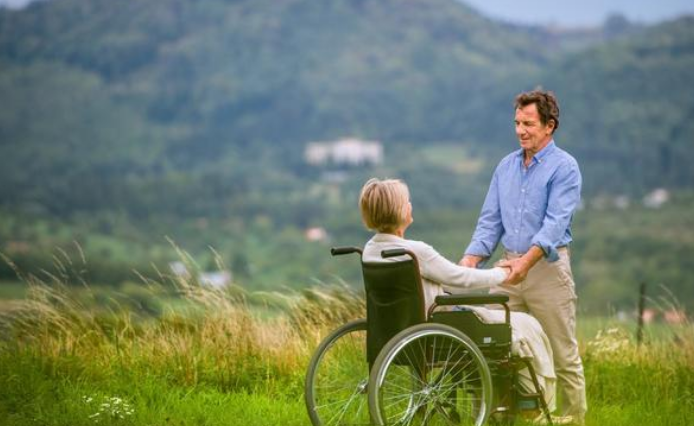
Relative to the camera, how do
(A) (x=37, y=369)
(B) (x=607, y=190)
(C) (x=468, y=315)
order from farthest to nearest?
(B) (x=607, y=190)
(A) (x=37, y=369)
(C) (x=468, y=315)

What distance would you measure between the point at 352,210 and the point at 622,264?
62.8 metres

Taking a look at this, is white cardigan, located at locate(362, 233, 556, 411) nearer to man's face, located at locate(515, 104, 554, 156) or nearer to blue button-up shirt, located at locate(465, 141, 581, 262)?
blue button-up shirt, located at locate(465, 141, 581, 262)

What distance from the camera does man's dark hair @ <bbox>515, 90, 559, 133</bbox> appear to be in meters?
5.48

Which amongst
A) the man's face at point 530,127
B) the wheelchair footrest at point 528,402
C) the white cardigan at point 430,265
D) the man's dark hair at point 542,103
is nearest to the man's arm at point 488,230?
the man's face at point 530,127

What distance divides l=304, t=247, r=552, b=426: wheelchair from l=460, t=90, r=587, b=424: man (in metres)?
0.36

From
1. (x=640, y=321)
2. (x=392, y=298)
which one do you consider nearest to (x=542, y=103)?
(x=392, y=298)

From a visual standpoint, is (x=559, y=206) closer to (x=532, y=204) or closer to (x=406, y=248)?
(x=532, y=204)

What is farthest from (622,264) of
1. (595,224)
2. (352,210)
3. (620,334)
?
(620,334)

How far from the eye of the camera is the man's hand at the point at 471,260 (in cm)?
564

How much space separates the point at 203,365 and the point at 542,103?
2820 millimetres

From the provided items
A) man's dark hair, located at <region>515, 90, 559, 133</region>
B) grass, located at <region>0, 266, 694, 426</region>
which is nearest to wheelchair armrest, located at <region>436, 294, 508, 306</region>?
man's dark hair, located at <region>515, 90, 559, 133</region>

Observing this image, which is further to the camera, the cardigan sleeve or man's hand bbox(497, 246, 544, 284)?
man's hand bbox(497, 246, 544, 284)

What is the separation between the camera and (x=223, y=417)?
586 cm

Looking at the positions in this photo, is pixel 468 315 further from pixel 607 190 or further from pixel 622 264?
pixel 607 190
